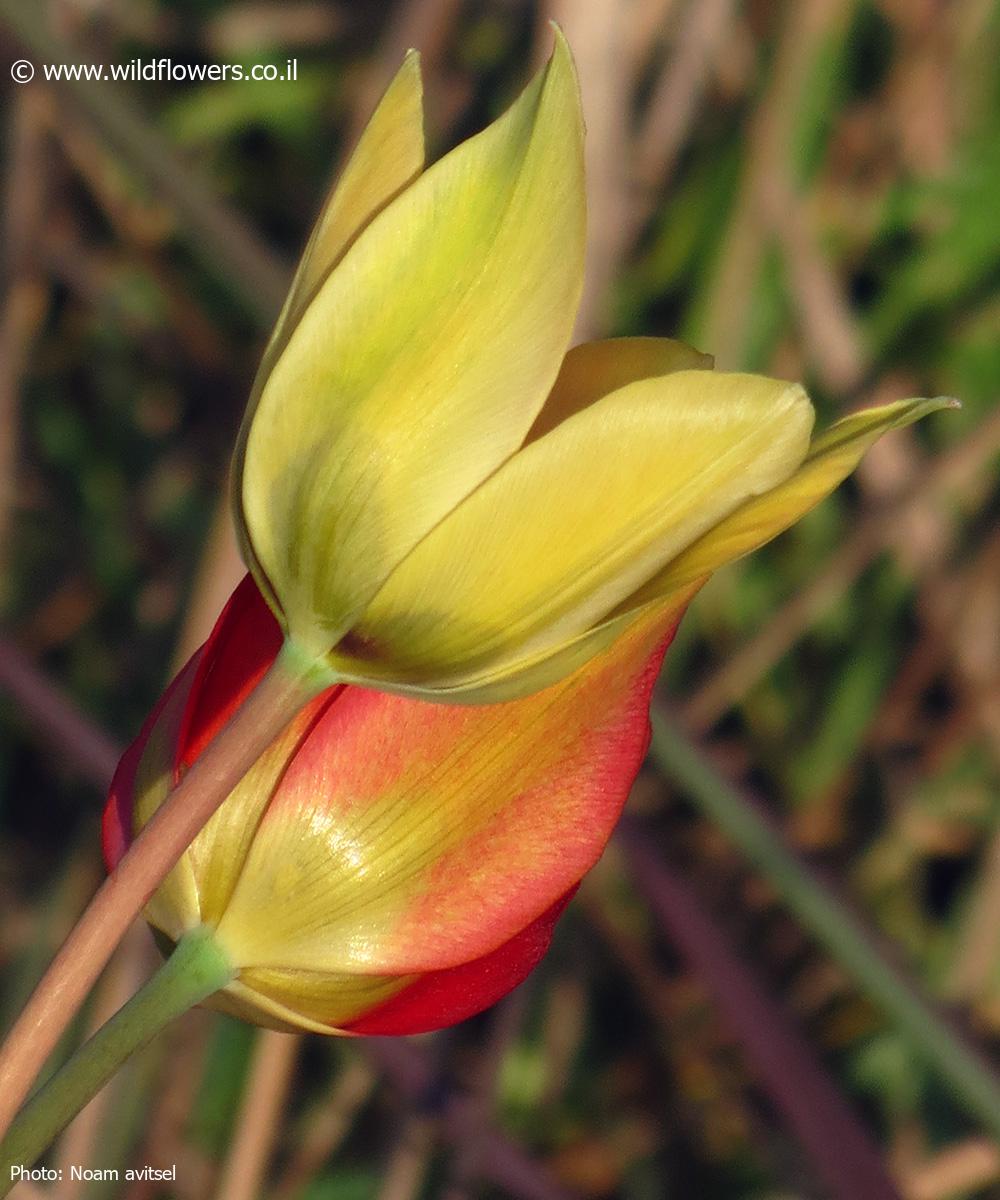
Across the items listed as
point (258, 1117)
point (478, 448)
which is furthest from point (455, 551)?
point (258, 1117)

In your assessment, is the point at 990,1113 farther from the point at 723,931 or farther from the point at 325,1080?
the point at 325,1080

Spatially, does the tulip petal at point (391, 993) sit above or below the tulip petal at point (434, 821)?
below

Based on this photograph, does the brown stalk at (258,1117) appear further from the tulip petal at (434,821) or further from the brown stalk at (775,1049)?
the tulip petal at (434,821)

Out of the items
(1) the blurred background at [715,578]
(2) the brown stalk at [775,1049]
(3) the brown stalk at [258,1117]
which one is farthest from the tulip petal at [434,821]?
(1) the blurred background at [715,578]

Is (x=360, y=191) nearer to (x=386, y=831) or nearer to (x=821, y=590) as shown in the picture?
(x=386, y=831)

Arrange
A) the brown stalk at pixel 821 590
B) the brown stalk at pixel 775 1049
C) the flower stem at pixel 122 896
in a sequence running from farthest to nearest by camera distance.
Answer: the brown stalk at pixel 821 590
the brown stalk at pixel 775 1049
the flower stem at pixel 122 896

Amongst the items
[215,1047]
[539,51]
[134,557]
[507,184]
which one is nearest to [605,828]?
[507,184]
